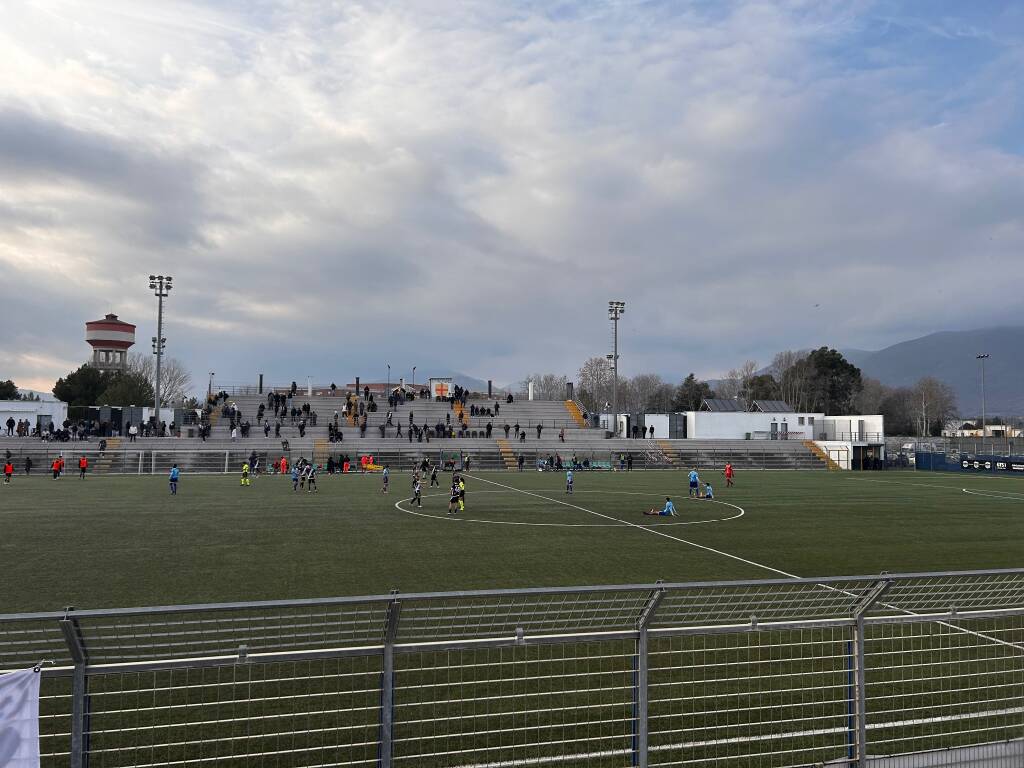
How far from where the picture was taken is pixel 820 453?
71375mm

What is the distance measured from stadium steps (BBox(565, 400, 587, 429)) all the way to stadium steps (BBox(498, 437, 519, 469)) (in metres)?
14.4

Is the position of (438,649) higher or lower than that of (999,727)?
higher

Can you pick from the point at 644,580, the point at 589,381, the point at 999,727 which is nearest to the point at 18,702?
the point at 999,727

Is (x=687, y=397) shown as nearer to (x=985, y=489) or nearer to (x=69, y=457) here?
(x=985, y=489)

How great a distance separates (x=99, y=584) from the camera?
14516 mm

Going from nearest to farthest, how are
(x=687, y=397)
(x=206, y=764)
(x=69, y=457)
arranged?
(x=206, y=764) < (x=69, y=457) < (x=687, y=397)

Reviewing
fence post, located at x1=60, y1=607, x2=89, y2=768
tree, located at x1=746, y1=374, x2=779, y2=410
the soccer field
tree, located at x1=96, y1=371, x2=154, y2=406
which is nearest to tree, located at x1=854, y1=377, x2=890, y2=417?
tree, located at x1=746, y1=374, x2=779, y2=410

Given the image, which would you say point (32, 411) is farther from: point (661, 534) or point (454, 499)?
point (661, 534)

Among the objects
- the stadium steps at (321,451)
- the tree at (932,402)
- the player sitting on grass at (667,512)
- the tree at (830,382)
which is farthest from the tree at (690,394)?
the player sitting on grass at (667,512)

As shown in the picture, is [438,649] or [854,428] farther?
[854,428]

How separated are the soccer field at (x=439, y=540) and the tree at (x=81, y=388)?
65.3 metres

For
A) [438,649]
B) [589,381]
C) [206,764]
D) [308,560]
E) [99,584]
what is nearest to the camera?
[438,649]

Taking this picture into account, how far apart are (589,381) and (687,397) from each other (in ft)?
72.5

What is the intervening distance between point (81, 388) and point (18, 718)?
105736 mm
